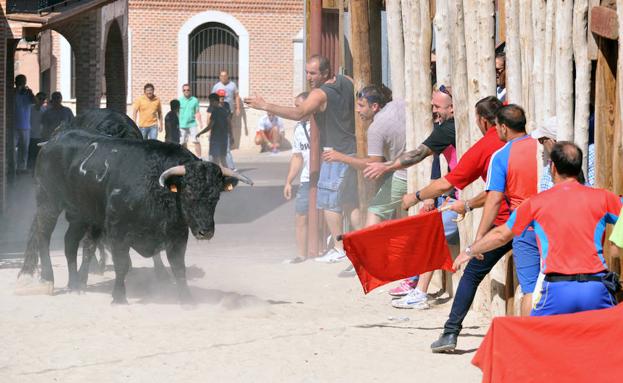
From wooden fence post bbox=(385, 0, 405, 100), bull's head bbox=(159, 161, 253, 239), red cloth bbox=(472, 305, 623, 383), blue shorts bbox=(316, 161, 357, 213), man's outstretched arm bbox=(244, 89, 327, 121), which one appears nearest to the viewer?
red cloth bbox=(472, 305, 623, 383)

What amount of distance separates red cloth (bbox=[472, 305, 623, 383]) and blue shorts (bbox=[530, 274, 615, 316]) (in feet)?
0.80

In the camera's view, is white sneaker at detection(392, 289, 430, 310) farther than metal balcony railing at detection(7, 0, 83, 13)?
No

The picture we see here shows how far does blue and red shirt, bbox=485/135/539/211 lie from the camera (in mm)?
8594

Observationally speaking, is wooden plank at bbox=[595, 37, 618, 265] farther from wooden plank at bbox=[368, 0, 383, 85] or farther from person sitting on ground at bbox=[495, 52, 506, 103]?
wooden plank at bbox=[368, 0, 383, 85]

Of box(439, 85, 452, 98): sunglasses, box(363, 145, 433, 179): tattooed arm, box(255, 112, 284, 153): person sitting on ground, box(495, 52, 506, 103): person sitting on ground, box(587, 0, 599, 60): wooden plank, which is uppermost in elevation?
box(587, 0, 599, 60): wooden plank

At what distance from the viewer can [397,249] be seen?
9625 mm

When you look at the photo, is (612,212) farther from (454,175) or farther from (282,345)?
(282,345)

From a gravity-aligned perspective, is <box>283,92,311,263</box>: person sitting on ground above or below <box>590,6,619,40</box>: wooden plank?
below

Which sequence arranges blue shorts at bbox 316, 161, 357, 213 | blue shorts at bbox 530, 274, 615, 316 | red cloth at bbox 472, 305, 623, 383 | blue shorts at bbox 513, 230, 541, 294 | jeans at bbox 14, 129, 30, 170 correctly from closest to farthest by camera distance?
red cloth at bbox 472, 305, 623, 383, blue shorts at bbox 530, 274, 615, 316, blue shorts at bbox 513, 230, 541, 294, blue shorts at bbox 316, 161, 357, 213, jeans at bbox 14, 129, 30, 170

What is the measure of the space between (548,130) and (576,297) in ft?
6.43

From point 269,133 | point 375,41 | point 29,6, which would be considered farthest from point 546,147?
point 269,133

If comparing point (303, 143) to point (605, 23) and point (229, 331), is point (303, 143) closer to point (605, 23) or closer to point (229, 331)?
point (229, 331)

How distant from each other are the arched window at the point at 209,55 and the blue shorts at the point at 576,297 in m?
32.3

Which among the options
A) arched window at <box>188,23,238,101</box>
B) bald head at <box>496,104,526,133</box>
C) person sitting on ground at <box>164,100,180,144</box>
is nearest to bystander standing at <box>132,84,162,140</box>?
person sitting on ground at <box>164,100,180,144</box>
